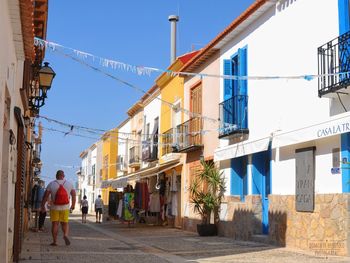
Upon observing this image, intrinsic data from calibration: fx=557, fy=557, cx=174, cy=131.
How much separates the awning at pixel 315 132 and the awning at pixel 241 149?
599 millimetres

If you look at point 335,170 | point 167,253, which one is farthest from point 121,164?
point 335,170

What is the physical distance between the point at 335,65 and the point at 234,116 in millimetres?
5854

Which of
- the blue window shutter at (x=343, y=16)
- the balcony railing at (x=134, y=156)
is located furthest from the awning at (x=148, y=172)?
the blue window shutter at (x=343, y=16)

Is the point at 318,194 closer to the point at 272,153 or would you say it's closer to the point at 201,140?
the point at 272,153

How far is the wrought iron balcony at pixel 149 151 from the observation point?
2856cm

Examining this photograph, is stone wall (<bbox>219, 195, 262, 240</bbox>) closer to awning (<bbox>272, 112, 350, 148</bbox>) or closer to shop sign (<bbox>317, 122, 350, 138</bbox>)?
awning (<bbox>272, 112, 350, 148</bbox>)

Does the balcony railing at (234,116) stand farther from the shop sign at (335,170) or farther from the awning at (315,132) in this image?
the shop sign at (335,170)

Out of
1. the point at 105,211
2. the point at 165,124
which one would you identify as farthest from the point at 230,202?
the point at 105,211

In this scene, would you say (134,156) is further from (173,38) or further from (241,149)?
(241,149)

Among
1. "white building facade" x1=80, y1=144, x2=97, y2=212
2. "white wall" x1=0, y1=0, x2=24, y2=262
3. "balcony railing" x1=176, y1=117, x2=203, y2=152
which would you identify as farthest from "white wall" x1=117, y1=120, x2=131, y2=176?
"white wall" x1=0, y1=0, x2=24, y2=262

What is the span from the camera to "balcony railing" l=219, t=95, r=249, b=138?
16.7 metres

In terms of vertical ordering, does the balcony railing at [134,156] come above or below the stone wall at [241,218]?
above

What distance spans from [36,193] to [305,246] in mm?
10658

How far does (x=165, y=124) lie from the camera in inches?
1058
